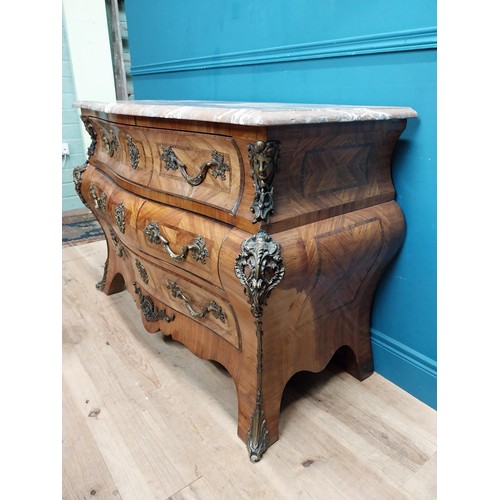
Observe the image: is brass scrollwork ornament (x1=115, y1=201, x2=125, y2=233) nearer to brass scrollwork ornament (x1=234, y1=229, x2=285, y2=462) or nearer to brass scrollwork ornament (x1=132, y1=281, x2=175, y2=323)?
brass scrollwork ornament (x1=132, y1=281, x2=175, y2=323)

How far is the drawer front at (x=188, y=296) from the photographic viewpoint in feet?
3.38

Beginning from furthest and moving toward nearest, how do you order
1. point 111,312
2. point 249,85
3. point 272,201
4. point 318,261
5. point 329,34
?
point 111,312 < point 249,85 < point 329,34 < point 318,261 < point 272,201

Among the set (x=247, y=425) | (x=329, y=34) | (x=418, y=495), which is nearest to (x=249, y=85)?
(x=329, y=34)

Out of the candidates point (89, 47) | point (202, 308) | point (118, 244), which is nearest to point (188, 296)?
point (202, 308)

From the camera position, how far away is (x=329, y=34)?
1.22 m

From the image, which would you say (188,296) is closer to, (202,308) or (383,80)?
(202,308)

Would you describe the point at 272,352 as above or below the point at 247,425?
above

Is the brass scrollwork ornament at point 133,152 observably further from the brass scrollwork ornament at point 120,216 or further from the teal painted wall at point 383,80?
the teal painted wall at point 383,80

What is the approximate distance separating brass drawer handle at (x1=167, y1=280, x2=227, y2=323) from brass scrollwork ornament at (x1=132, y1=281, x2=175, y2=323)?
0.46 feet

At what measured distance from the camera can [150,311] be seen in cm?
138

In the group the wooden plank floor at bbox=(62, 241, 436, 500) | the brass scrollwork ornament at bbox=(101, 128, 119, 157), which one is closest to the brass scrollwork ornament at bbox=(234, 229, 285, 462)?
the wooden plank floor at bbox=(62, 241, 436, 500)

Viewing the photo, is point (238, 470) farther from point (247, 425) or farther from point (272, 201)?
point (272, 201)

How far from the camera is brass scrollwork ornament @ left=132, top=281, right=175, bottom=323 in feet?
4.35

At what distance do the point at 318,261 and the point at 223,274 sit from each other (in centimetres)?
22
